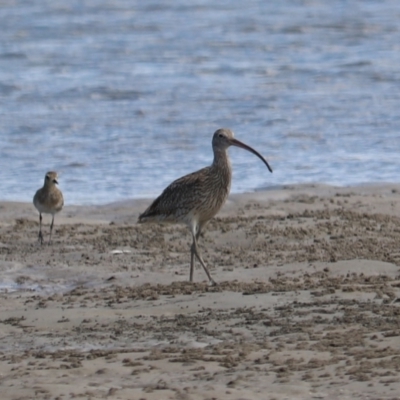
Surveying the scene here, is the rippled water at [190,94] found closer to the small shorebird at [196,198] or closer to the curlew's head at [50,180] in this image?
the curlew's head at [50,180]

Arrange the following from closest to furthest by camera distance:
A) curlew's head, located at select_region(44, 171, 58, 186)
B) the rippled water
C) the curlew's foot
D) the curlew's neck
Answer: the curlew's foot
the curlew's neck
curlew's head, located at select_region(44, 171, 58, 186)
the rippled water

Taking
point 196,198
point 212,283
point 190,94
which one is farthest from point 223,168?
point 190,94

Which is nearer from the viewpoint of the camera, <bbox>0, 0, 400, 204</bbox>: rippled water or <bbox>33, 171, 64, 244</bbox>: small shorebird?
<bbox>33, 171, 64, 244</bbox>: small shorebird

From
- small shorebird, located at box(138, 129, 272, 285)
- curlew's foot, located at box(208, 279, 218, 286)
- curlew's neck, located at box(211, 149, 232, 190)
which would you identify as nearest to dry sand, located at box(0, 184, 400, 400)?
curlew's foot, located at box(208, 279, 218, 286)

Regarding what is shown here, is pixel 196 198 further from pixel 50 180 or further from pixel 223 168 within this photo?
pixel 50 180

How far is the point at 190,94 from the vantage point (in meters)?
20.4

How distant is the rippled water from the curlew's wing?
310 cm

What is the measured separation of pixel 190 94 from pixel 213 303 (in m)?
11.9

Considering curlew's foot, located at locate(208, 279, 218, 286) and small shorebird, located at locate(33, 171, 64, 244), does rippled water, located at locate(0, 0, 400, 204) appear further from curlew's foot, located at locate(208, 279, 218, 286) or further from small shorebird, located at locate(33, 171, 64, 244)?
curlew's foot, located at locate(208, 279, 218, 286)

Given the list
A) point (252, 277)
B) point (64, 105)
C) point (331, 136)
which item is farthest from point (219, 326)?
point (64, 105)

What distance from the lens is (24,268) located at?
10.7m

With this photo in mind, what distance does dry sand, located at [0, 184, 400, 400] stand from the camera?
23.1ft

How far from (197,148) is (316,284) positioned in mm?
7178

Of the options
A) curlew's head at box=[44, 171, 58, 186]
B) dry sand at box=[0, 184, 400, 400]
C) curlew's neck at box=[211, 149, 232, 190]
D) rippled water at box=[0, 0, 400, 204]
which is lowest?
dry sand at box=[0, 184, 400, 400]
